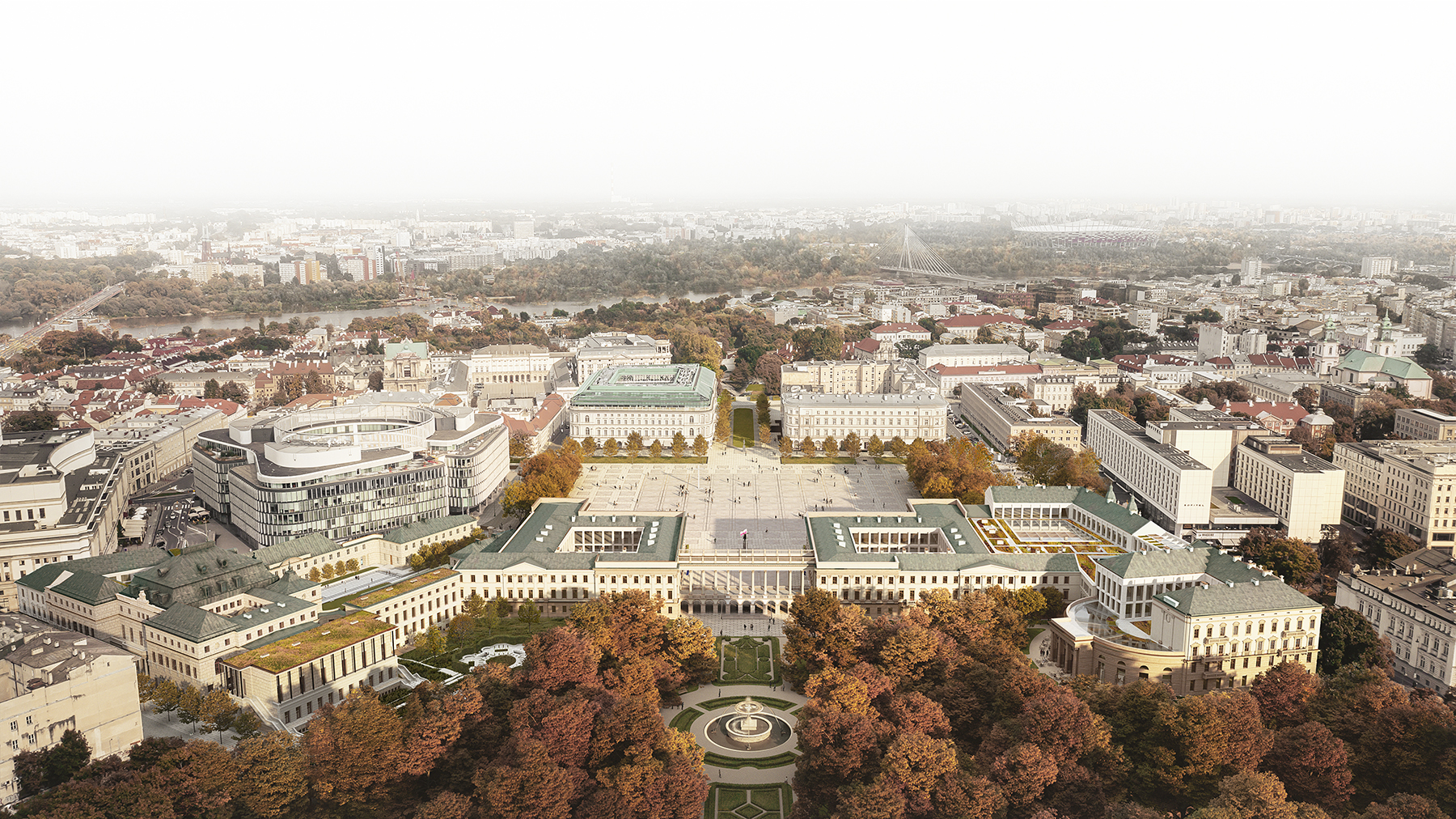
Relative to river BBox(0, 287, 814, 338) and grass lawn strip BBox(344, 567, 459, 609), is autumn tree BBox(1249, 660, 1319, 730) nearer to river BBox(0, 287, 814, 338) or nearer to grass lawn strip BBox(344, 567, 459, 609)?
grass lawn strip BBox(344, 567, 459, 609)

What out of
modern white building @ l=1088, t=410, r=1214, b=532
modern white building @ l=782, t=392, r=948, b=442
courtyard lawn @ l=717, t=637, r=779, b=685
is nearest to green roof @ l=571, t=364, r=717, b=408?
modern white building @ l=782, t=392, r=948, b=442

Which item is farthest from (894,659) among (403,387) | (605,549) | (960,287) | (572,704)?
(960,287)

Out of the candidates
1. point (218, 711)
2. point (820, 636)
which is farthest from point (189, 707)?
point (820, 636)

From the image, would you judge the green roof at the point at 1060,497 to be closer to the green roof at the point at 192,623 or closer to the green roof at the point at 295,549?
the green roof at the point at 295,549

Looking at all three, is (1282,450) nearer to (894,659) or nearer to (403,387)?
(894,659)

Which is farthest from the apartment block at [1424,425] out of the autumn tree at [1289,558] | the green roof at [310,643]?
the green roof at [310,643]

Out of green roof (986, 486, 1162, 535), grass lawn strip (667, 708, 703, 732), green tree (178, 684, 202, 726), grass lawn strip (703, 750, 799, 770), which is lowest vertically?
grass lawn strip (703, 750, 799, 770)
